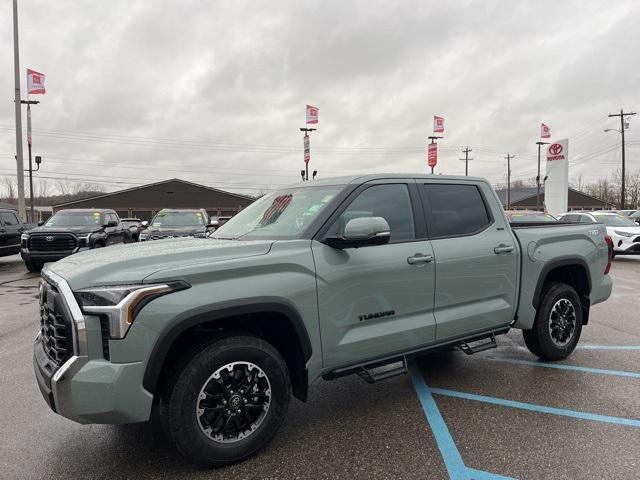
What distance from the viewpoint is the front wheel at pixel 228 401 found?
263cm

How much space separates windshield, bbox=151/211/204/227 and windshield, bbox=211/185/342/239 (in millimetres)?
10274

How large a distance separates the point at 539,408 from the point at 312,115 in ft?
94.6

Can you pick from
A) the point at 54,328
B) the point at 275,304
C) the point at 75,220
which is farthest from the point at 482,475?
the point at 75,220

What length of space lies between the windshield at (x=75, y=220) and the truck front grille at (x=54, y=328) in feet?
35.4

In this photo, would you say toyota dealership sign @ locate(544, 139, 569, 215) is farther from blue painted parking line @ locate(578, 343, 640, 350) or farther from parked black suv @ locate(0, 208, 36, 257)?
parked black suv @ locate(0, 208, 36, 257)

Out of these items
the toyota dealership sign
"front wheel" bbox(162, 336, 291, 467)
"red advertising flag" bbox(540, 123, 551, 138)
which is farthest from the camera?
"red advertising flag" bbox(540, 123, 551, 138)

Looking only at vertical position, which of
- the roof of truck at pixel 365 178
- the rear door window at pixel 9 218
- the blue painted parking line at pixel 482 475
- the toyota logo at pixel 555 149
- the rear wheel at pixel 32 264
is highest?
the toyota logo at pixel 555 149

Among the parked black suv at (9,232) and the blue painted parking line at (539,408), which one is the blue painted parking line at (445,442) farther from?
the parked black suv at (9,232)

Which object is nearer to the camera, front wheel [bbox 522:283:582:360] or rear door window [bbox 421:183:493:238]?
rear door window [bbox 421:183:493:238]

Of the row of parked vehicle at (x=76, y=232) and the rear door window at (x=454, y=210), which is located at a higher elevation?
the rear door window at (x=454, y=210)

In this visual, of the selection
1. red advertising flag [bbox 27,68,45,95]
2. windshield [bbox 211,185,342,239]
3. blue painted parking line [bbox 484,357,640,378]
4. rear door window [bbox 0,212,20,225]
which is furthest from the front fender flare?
red advertising flag [bbox 27,68,45,95]

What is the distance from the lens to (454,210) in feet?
13.3

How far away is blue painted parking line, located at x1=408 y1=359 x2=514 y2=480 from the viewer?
2.75m

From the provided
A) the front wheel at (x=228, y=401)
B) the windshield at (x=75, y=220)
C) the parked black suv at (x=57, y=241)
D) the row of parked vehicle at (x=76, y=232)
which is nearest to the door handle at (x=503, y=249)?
the front wheel at (x=228, y=401)
